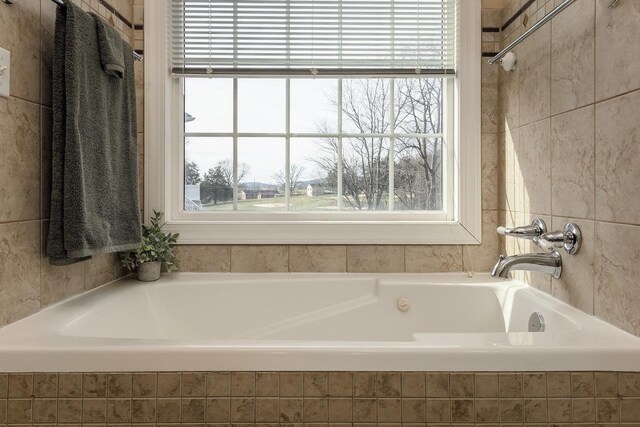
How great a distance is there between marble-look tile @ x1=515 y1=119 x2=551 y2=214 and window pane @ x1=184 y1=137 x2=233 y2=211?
1231mm

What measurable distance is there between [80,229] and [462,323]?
4.52 feet

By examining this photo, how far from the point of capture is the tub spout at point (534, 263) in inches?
51.3

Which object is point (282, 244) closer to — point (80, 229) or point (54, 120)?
point (80, 229)

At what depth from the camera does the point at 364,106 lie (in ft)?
6.29

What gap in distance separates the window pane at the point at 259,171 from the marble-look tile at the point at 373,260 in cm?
42

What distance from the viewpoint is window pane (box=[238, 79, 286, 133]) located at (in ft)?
6.26

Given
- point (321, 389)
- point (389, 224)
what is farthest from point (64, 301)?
point (389, 224)

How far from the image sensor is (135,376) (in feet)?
2.89

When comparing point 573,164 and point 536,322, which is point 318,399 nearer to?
point 536,322

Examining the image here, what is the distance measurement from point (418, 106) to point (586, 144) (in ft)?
2.81

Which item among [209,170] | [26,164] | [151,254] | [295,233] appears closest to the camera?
[26,164]

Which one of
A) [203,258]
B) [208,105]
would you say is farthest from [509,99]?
[203,258]

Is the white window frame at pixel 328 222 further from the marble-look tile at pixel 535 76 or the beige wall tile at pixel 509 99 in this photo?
the marble-look tile at pixel 535 76

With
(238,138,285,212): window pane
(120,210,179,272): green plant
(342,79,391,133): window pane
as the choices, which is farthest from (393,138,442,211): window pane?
(120,210,179,272): green plant
